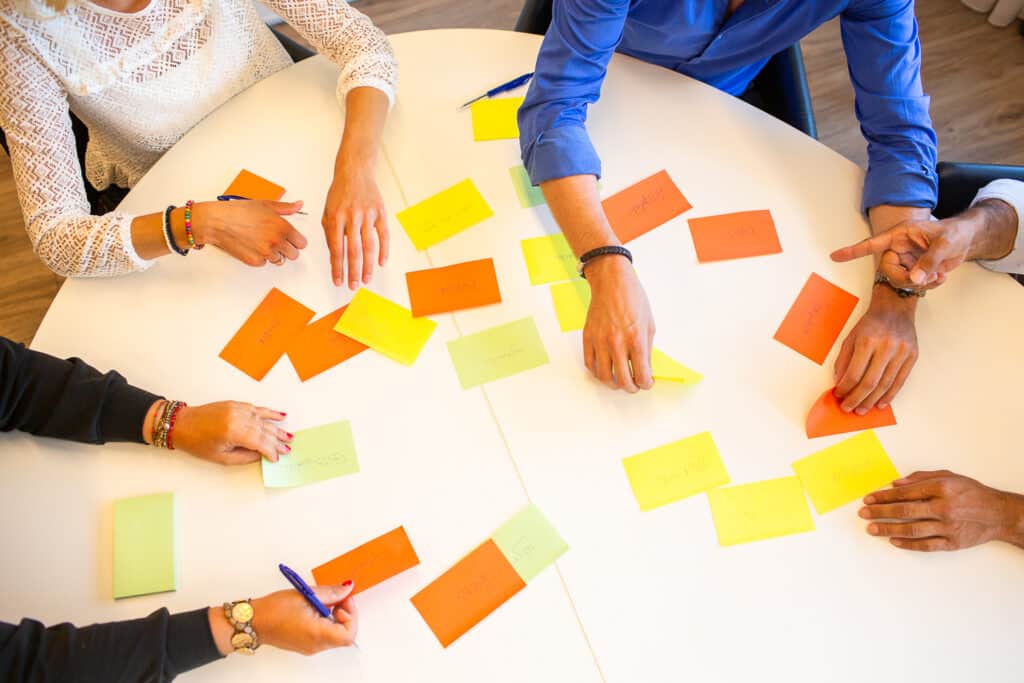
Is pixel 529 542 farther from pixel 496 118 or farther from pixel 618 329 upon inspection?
pixel 496 118

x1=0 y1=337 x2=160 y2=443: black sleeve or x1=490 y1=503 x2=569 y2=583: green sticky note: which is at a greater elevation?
x1=0 y1=337 x2=160 y2=443: black sleeve

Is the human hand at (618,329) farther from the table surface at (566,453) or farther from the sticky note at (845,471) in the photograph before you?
the sticky note at (845,471)

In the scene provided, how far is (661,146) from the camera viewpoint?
1.26m

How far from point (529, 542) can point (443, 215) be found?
56cm

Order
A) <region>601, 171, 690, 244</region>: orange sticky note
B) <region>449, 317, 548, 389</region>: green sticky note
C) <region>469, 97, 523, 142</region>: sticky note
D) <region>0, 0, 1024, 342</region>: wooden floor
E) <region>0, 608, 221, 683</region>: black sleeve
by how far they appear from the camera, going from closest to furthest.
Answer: <region>0, 608, 221, 683</region>: black sleeve → <region>449, 317, 548, 389</region>: green sticky note → <region>601, 171, 690, 244</region>: orange sticky note → <region>469, 97, 523, 142</region>: sticky note → <region>0, 0, 1024, 342</region>: wooden floor

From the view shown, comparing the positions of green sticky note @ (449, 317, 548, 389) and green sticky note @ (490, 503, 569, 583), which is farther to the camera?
green sticky note @ (449, 317, 548, 389)

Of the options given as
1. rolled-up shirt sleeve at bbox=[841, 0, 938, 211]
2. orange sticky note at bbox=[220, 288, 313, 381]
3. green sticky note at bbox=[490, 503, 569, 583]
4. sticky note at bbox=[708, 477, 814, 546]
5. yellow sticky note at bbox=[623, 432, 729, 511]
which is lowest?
green sticky note at bbox=[490, 503, 569, 583]

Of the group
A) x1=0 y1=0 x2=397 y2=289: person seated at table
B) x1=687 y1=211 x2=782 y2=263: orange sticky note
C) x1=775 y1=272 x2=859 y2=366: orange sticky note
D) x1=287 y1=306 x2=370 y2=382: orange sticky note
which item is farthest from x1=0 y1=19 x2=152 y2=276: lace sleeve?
x1=775 y1=272 x2=859 y2=366: orange sticky note

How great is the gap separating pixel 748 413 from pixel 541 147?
523mm

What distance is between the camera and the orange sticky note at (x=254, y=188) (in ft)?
4.05

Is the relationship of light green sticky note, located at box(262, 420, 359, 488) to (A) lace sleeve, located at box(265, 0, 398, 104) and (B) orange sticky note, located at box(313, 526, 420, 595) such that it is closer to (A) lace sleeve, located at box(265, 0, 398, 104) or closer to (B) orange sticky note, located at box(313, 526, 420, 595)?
(B) orange sticky note, located at box(313, 526, 420, 595)

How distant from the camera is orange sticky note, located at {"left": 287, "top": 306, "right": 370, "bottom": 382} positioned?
108 cm

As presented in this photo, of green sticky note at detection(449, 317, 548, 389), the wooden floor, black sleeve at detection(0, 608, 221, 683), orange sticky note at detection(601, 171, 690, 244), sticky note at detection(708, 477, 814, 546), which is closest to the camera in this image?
black sleeve at detection(0, 608, 221, 683)

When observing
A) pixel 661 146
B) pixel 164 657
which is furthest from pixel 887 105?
pixel 164 657
